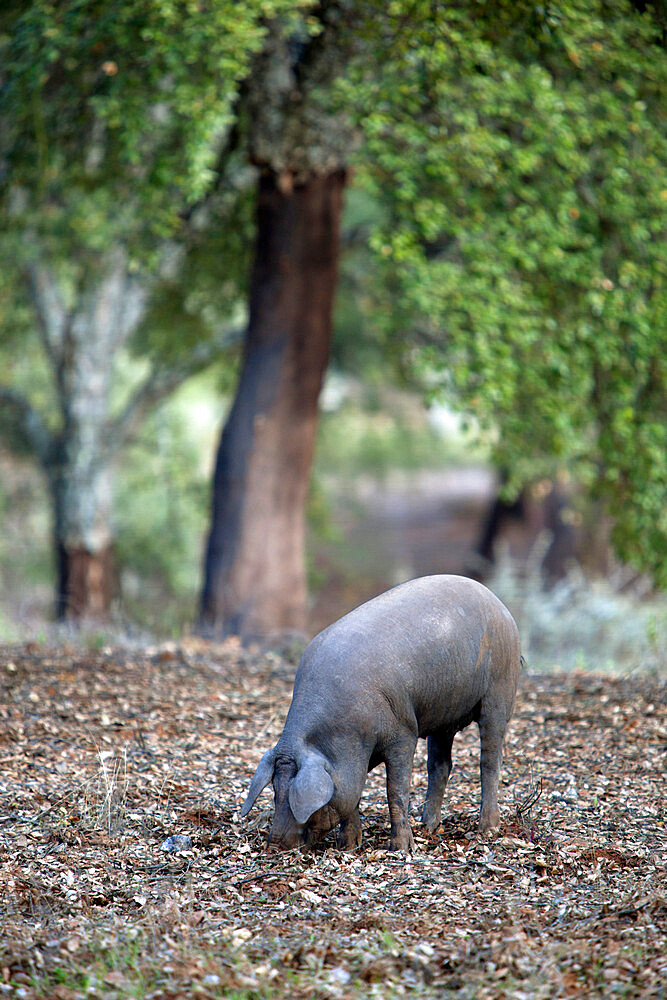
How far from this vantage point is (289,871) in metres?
3.90

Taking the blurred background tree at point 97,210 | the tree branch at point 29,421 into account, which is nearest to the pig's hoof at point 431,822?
the blurred background tree at point 97,210

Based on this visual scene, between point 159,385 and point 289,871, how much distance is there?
10596 mm

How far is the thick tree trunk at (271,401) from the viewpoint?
9727 mm

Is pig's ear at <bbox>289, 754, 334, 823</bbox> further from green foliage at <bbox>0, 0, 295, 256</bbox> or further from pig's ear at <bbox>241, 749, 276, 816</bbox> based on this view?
green foliage at <bbox>0, 0, 295, 256</bbox>

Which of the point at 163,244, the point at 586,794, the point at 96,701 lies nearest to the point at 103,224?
the point at 163,244

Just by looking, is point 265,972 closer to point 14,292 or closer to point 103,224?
point 103,224

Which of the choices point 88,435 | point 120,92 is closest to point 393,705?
point 120,92

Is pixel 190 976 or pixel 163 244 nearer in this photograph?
pixel 190 976

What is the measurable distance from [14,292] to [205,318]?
2.71m

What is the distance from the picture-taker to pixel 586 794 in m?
4.88

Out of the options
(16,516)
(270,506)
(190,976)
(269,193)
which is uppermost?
(269,193)

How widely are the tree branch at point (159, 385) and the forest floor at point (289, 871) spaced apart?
292 inches

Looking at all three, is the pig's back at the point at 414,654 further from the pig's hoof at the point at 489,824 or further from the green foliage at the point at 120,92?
the green foliage at the point at 120,92

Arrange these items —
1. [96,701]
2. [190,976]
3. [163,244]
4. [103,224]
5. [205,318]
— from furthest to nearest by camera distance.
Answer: [205,318], [163,244], [103,224], [96,701], [190,976]
